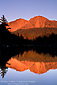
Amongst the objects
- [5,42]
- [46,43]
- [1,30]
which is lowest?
[46,43]

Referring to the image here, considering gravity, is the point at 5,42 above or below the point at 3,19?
below

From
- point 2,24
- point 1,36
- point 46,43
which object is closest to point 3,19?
point 2,24

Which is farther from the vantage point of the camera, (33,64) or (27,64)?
(33,64)

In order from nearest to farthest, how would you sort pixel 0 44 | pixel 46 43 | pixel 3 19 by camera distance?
pixel 0 44, pixel 3 19, pixel 46 43

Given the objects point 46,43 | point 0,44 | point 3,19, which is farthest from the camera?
point 46,43

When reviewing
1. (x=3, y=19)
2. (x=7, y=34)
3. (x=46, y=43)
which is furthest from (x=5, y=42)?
(x=46, y=43)

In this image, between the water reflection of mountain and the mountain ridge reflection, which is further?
the water reflection of mountain

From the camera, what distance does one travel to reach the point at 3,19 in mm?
85312

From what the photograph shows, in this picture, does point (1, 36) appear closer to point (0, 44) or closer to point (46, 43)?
point (0, 44)

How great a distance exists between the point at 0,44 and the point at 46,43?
12160 cm

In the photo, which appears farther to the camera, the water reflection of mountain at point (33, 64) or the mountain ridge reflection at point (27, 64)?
the water reflection of mountain at point (33, 64)

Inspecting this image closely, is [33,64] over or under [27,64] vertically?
under

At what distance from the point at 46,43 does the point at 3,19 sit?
384 feet

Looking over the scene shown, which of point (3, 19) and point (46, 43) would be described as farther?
point (46, 43)
